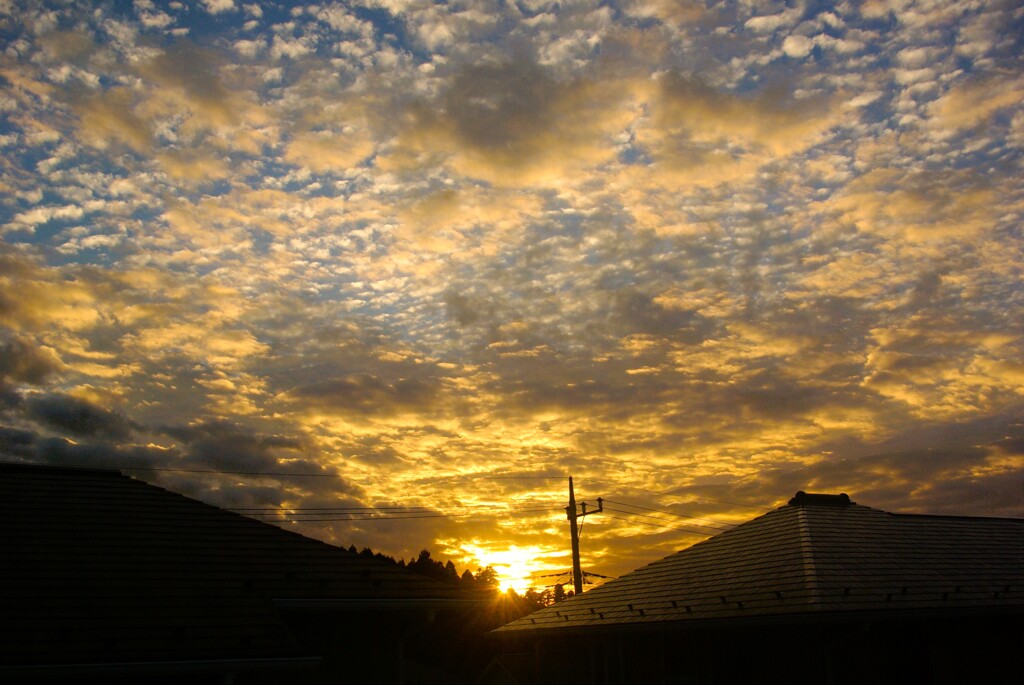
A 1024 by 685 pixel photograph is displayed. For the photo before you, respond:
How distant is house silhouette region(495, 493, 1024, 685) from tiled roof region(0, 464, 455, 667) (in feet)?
22.1

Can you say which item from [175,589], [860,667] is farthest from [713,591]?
[175,589]

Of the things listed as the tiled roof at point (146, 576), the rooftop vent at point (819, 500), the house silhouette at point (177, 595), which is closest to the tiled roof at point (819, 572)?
the rooftop vent at point (819, 500)

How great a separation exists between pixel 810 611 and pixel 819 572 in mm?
2363

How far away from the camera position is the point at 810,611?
629 inches

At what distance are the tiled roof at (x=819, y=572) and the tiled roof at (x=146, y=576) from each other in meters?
7.07

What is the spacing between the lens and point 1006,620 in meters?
19.4

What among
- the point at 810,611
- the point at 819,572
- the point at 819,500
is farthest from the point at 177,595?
the point at 819,500

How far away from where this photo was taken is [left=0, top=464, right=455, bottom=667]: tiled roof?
13156 mm

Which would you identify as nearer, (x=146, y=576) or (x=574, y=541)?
(x=146, y=576)

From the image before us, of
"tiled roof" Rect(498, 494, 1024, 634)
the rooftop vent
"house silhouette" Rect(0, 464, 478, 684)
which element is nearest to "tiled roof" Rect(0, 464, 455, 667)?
"house silhouette" Rect(0, 464, 478, 684)

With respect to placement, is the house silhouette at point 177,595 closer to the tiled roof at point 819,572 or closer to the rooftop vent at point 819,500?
the tiled roof at point 819,572

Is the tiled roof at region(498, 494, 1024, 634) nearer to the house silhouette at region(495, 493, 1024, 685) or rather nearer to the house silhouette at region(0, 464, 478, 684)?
the house silhouette at region(495, 493, 1024, 685)

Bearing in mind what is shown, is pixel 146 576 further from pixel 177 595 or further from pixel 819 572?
pixel 819 572

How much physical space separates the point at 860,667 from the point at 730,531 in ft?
27.6
